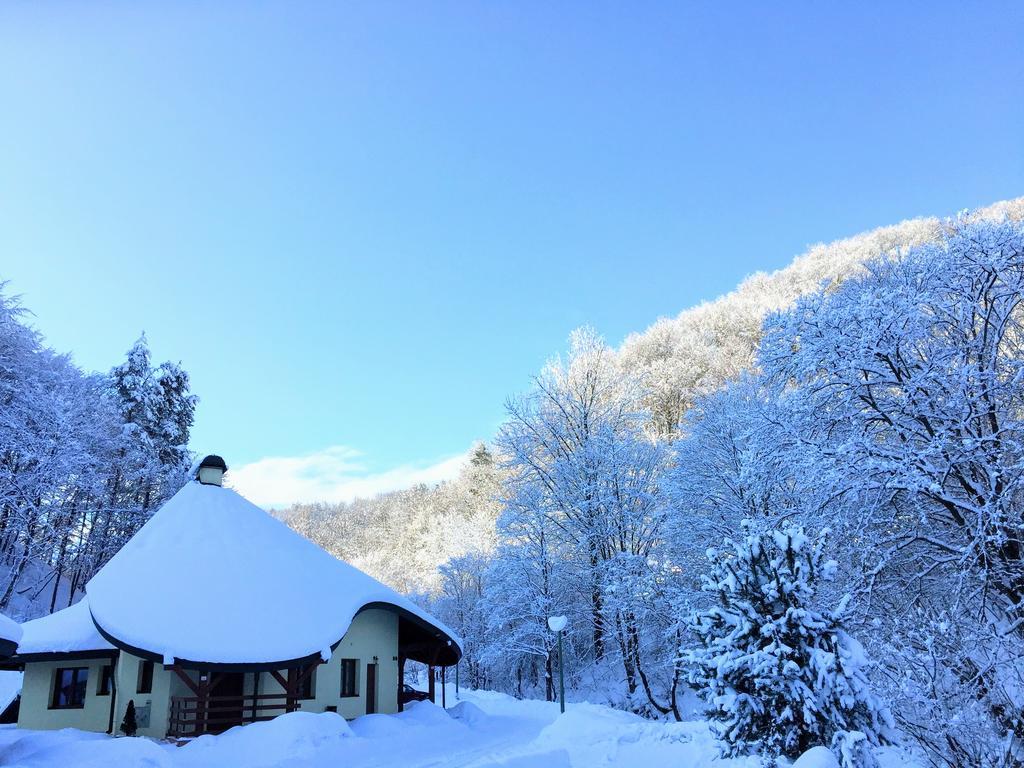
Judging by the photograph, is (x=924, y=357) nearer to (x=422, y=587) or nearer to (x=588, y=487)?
(x=588, y=487)

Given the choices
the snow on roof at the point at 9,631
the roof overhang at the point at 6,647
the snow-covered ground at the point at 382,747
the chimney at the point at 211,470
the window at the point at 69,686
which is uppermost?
the chimney at the point at 211,470

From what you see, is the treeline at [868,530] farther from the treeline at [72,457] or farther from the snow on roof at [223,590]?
the treeline at [72,457]

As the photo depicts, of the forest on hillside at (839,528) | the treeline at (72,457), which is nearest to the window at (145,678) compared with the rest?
the forest on hillside at (839,528)

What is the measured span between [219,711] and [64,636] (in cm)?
601

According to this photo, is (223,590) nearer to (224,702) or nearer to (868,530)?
Result: (224,702)

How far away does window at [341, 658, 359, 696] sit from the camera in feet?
68.2

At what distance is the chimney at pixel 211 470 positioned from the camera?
75.4 ft

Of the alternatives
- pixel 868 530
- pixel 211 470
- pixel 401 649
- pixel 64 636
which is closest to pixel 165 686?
pixel 64 636

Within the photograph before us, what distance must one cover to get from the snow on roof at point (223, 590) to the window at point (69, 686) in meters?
3.34

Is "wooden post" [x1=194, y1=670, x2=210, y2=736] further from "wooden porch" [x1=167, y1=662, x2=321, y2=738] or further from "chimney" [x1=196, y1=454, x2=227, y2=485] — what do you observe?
"chimney" [x1=196, y1=454, x2=227, y2=485]

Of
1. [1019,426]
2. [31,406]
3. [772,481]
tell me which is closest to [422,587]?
[31,406]

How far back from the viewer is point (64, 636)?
61.7 feet

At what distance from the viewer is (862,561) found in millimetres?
11156

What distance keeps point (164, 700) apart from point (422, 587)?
1376 inches
